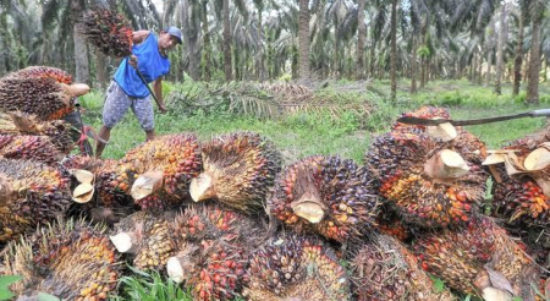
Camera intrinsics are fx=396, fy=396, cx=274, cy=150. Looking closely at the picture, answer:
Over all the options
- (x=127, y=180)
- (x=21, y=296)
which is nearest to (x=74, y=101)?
Result: (x=127, y=180)

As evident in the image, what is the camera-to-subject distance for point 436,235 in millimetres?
1279

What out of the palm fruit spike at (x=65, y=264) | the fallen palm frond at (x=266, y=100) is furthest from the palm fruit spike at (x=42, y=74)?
the fallen palm frond at (x=266, y=100)

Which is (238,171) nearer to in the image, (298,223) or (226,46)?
(298,223)

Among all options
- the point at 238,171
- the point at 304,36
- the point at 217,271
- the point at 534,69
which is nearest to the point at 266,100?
the point at 304,36

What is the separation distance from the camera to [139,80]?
4227 millimetres

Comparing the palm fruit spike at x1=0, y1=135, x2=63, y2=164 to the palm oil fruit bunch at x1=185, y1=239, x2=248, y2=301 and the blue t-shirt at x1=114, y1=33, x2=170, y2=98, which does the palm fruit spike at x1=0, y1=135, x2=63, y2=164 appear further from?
the blue t-shirt at x1=114, y1=33, x2=170, y2=98

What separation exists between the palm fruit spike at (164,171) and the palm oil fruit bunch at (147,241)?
0.07 metres

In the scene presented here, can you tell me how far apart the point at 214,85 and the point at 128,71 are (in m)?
5.44

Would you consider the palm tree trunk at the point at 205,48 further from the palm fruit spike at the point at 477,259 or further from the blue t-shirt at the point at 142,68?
the palm fruit spike at the point at 477,259

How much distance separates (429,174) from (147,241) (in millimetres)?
921

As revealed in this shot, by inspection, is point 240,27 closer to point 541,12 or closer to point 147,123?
point 541,12

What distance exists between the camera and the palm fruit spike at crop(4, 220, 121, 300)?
3.57ft

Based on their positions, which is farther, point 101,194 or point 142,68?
point 142,68

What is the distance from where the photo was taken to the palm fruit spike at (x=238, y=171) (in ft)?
4.42
